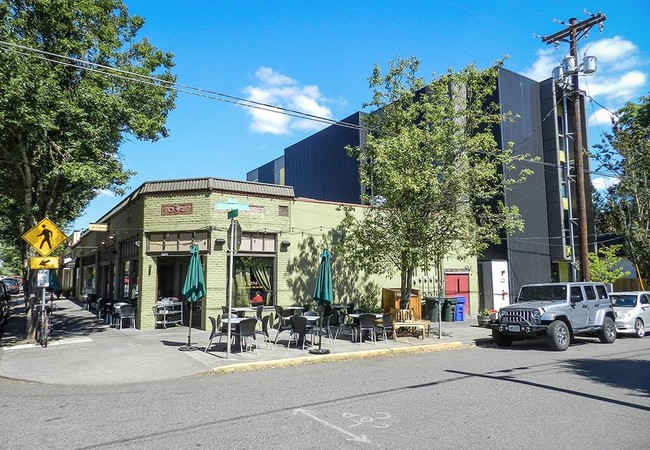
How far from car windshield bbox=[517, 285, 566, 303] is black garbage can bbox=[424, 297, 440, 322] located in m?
5.89

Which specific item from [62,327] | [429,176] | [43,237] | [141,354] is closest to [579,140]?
[429,176]

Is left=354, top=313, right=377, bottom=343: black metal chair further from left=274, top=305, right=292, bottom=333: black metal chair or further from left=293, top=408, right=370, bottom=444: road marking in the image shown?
left=293, top=408, right=370, bottom=444: road marking

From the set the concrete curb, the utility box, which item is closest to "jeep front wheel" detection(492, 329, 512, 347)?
the concrete curb

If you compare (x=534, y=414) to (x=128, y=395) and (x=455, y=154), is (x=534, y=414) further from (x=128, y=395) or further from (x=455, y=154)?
(x=455, y=154)

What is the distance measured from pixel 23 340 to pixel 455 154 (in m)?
14.1

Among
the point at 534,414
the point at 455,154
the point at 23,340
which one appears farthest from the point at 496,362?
the point at 23,340

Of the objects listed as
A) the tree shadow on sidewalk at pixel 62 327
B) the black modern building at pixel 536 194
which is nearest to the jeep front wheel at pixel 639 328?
the black modern building at pixel 536 194

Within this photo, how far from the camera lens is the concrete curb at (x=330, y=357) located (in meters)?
9.39

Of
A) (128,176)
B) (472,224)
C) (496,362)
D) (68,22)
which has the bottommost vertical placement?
(496,362)

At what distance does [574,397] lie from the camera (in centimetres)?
696

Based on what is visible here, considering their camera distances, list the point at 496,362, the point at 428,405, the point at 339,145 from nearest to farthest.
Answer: the point at 428,405
the point at 496,362
the point at 339,145

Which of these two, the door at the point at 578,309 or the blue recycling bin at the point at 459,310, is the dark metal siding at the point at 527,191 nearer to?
the blue recycling bin at the point at 459,310

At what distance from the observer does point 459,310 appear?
2005 centimetres

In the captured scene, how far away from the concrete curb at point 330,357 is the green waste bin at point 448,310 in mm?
6458
